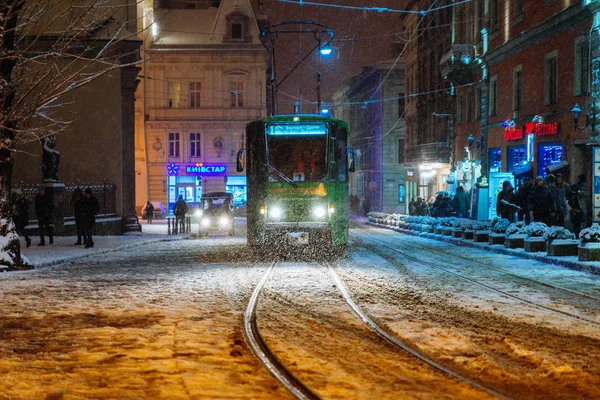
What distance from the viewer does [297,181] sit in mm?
19734

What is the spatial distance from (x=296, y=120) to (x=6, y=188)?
23.0 ft

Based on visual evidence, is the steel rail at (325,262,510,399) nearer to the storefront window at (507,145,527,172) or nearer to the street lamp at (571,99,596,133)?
the street lamp at (571,99,596,133)

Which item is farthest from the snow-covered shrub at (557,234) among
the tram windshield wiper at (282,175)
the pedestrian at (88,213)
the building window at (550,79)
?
the building window at (550,79)

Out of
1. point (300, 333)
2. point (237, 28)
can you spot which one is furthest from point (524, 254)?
point (237, 28)

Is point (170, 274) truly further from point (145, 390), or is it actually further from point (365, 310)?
point (145, 390)

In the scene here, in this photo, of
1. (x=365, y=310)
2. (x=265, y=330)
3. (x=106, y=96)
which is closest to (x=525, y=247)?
(x=365, y=310)

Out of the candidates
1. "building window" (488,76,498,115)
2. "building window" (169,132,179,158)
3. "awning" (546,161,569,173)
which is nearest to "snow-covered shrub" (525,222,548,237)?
"awning" (546,161,569,173)

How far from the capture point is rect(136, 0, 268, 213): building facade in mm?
64062

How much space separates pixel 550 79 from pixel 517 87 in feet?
12.7

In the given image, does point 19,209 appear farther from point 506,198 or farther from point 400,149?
point 400,149

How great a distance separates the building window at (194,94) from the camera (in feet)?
212

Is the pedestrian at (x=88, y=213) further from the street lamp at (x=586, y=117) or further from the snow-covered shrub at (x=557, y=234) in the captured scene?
the street lamp at (x=586, y=117)

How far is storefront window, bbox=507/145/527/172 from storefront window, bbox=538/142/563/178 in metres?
1.48

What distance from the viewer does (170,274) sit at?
15.7m
